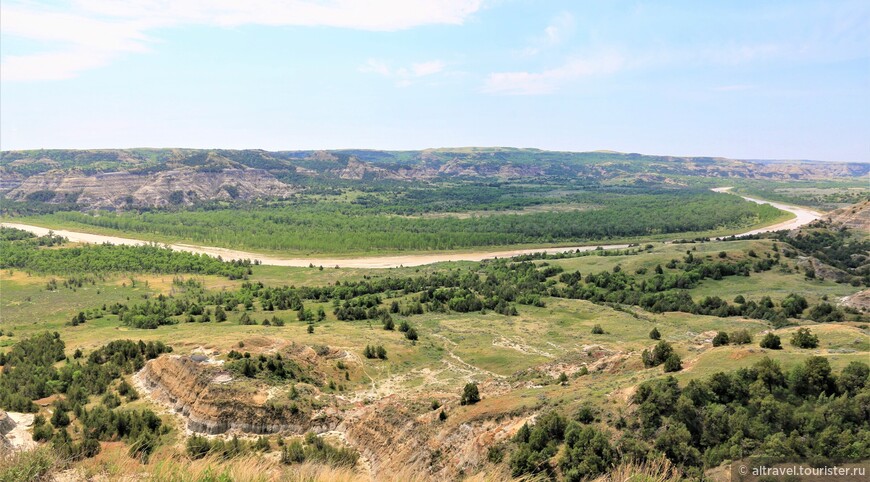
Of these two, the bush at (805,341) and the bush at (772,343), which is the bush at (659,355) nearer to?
the bush at (772,343)

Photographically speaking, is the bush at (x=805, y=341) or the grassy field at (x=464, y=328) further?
the grassy field at (x=464, y=328)

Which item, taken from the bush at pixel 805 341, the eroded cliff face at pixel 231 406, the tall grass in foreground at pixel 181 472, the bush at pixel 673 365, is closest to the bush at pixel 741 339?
the bush at pixel 805 341

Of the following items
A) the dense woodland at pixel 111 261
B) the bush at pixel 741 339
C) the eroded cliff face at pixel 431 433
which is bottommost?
the dense woodland at pixel 111 261

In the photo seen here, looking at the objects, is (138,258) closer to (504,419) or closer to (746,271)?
(504,419)

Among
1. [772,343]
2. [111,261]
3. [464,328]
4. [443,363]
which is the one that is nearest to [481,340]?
[464,328]

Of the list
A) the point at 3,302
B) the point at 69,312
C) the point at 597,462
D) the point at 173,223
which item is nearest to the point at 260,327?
the point at 69,312

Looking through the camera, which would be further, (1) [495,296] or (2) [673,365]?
(1) [495,296]

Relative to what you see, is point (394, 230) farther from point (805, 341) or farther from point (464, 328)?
point (805, 341)

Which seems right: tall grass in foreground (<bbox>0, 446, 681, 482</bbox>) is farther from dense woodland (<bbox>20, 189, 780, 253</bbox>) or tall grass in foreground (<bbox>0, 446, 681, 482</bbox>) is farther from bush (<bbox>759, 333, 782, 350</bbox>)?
dense woodland (<bbox>20, 189, 780, 253</bbox>)
